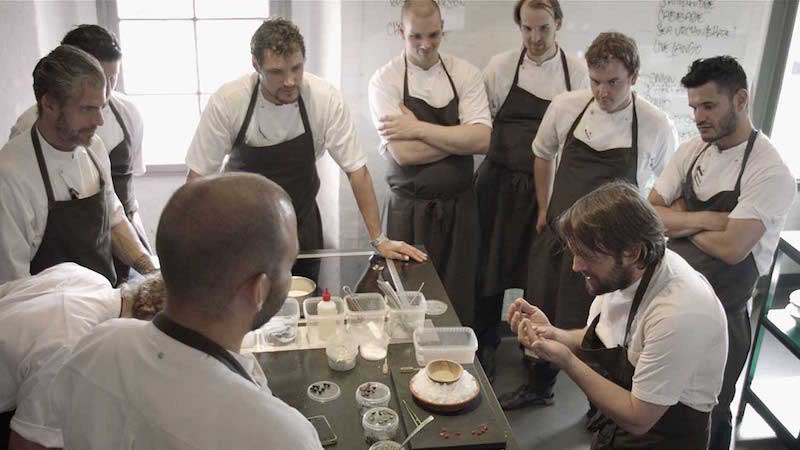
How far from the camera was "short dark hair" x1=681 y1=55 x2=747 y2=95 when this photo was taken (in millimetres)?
2574

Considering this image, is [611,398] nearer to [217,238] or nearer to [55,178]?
[217,238]

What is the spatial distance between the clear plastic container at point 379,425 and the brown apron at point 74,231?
3.99 ft

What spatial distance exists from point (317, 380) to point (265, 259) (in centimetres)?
78

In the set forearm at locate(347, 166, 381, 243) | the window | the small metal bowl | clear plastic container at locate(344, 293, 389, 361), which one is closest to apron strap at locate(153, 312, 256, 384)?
clear plastic container at locate(344, 293, 389, 361)

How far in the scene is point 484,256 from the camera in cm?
369

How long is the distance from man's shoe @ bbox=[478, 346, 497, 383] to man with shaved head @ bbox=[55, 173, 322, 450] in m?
2.48

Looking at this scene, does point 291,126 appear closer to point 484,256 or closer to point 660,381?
point 484,256

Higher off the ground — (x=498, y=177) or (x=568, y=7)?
(x=568, y=7)

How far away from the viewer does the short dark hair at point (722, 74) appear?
257 centimetres

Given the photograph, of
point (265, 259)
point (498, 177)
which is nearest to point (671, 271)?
point (265, 259)

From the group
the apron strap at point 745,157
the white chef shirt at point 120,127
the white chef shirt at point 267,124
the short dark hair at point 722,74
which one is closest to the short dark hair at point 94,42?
the white chef shirt at point 120,127

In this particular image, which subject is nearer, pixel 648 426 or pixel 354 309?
pixel 648 426

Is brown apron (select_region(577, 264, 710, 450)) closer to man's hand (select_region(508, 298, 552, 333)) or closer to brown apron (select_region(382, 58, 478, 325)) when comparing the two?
man's hand (select_region(508, 298, 552, 333))

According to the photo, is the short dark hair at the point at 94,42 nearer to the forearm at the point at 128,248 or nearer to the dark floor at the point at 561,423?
the forearm at the point at 128,248
